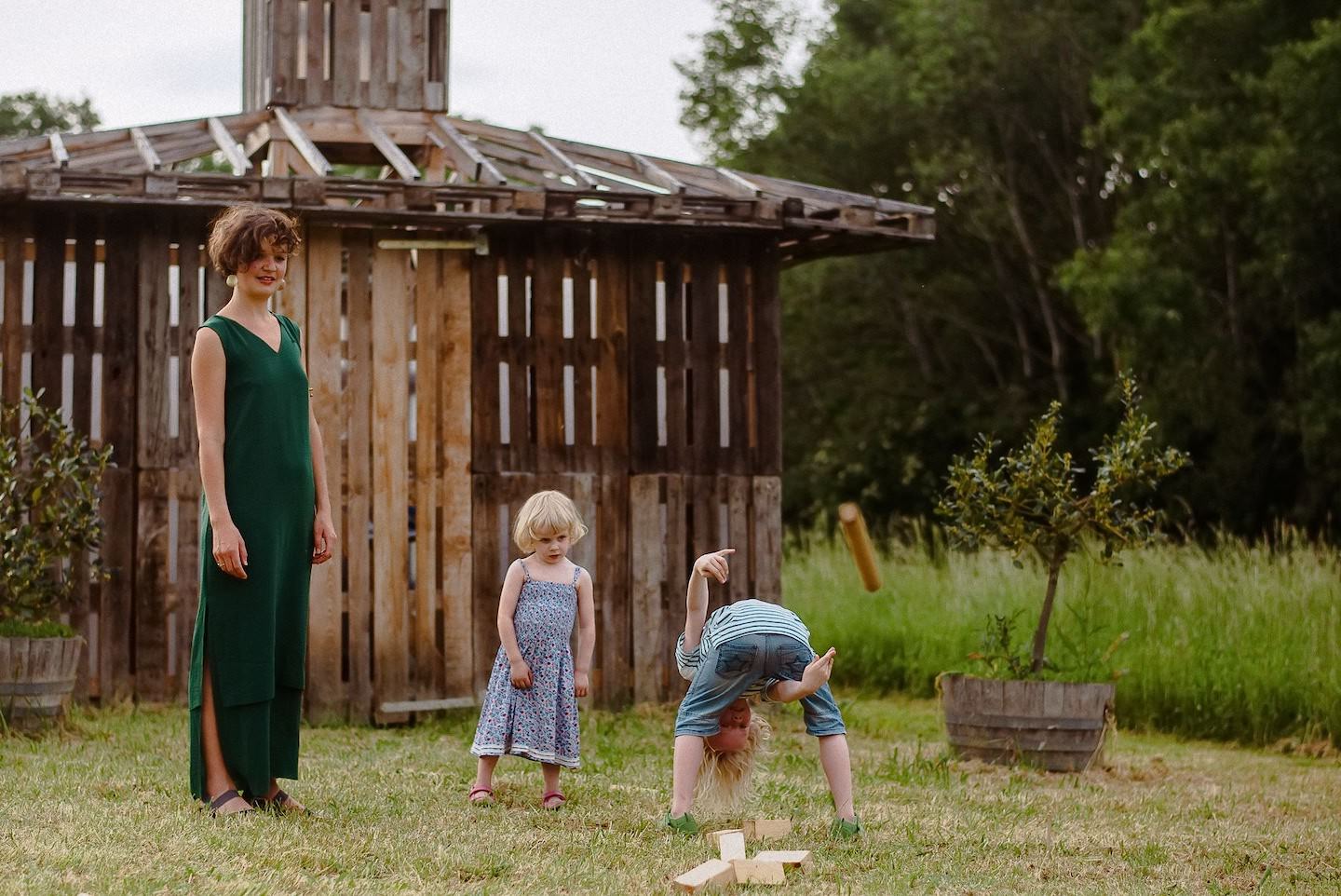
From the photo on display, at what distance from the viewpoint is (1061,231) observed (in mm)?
27281

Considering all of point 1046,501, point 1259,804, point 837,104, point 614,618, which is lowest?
point 1259,804

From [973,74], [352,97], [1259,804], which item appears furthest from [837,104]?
[1259,804]

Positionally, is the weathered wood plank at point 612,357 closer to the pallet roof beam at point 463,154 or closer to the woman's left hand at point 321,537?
the pallet roof beam at point 463,154

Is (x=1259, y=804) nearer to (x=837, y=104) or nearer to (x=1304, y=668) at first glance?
(x=1304, y=668)

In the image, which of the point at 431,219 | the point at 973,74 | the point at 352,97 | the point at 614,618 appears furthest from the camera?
the point at 973,74

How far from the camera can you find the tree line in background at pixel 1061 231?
68.1 feet

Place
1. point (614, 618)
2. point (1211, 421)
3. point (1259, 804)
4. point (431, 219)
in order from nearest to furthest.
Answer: point (1259, 804), point (431, 219), point (614, 618), point (1211, 421)

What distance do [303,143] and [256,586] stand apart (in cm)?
505

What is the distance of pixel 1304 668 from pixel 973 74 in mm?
18169

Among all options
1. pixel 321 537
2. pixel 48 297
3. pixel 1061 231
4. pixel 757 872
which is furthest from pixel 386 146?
pixel 1061 231

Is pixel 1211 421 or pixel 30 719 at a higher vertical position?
pixel 1211 421

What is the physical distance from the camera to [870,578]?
6594mm

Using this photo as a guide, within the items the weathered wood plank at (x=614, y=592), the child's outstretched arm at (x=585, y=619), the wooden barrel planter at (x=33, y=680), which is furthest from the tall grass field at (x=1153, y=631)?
the wooden barrel planter at (x=33, y=680)

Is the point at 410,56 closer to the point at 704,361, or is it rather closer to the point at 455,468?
the point at 704,361
